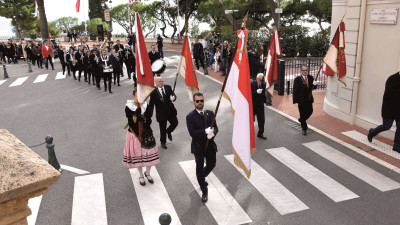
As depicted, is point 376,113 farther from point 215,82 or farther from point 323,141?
point 215,82

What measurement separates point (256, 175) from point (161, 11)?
45830 millimetres

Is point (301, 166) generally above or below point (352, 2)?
below

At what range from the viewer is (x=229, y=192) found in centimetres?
719

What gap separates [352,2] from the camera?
10898 mm

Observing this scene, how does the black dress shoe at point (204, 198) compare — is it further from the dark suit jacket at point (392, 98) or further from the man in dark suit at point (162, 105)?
the dark suit jacket at point (392, 98)

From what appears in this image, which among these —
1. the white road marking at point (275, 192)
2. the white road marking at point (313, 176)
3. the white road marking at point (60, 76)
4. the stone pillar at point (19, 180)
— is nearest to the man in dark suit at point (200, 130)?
the white road marking at point (275, 192)

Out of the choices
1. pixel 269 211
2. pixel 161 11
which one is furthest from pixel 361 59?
pixel 161 11

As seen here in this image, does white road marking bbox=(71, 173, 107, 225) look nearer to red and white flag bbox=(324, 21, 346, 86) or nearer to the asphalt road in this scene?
the asphalt road


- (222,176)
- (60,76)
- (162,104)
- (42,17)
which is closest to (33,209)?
(222,176)

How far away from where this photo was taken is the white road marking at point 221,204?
6.22 meters

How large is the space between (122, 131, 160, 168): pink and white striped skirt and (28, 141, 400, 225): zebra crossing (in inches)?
22.1

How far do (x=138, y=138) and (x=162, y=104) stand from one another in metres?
2.28

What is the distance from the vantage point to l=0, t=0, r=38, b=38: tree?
165 feet

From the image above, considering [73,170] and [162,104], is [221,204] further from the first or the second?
[73,170]
